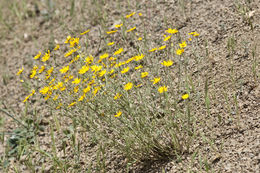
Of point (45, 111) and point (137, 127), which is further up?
point (137, 127)

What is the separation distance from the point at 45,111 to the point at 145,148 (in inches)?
70.8

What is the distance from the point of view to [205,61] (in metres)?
2.97

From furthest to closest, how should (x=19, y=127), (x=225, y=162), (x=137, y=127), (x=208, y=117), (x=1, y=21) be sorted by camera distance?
(x=1, y=21) → (x=19, y=127) → (x=208, y=117) → (x=137, y=127) → (x=225, y=162)

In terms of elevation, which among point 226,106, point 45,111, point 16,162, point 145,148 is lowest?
point 16,162

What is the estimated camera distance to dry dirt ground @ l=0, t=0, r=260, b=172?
219 cm

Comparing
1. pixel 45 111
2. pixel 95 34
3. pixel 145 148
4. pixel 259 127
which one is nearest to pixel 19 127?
pixel 45 111

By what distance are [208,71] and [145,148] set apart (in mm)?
969

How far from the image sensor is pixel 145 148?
237 cm

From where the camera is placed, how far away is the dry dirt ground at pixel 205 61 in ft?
7.18

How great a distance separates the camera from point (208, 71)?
9.41 feet

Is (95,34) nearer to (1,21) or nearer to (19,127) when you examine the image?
(19,127)

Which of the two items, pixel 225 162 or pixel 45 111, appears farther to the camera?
pixel 45 111

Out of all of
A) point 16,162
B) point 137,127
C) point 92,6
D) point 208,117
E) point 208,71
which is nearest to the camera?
point 137,127

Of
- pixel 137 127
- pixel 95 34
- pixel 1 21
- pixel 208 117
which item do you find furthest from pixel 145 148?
pixel 1 21
